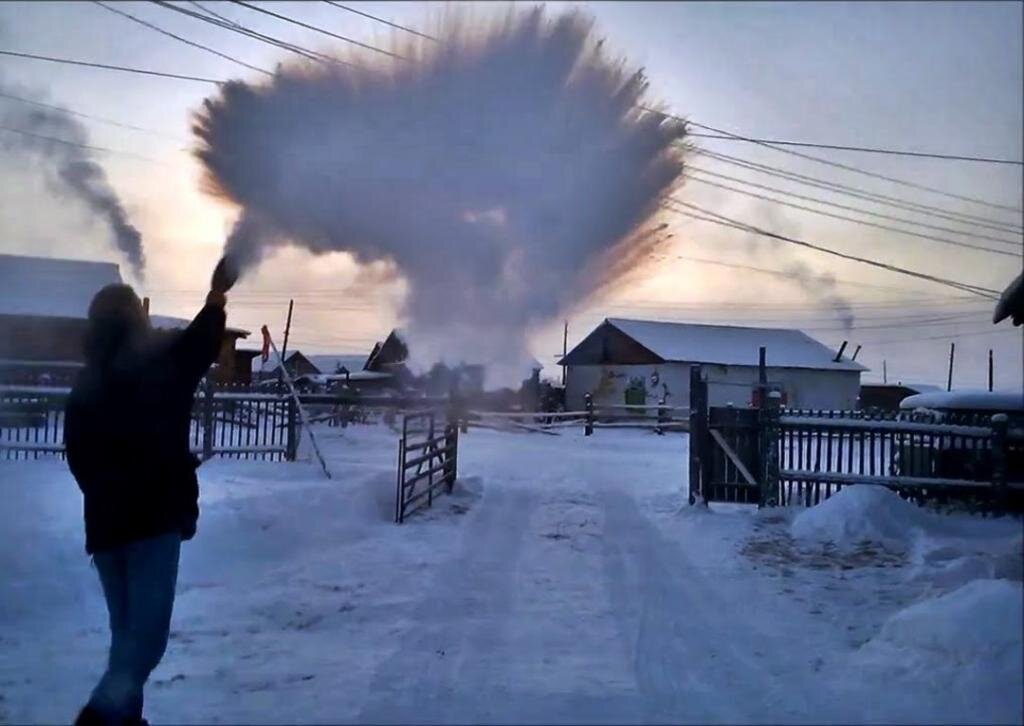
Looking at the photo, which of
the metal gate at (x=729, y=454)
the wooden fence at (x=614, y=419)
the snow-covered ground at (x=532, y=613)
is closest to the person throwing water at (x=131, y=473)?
the snow-covered ground at (x=532, y=613)

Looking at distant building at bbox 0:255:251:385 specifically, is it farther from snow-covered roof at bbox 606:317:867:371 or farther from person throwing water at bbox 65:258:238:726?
snow-covered roof at bbox 606:317:867:371

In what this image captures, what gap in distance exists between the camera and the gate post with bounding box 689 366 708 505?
36.1 ft

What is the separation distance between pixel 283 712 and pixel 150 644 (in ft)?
2.26

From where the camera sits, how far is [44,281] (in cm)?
821

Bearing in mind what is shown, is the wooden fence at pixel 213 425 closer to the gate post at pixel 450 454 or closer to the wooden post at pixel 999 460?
the gate post at pixel 450 454

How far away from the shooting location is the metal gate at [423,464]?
9336mm

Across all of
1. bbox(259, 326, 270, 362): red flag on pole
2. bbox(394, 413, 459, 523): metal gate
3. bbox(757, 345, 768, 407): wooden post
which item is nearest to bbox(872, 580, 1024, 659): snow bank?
bbox(394, 413, 459, 523): metal gate

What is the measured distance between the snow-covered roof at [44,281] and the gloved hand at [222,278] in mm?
2239

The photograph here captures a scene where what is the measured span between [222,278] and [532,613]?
9.73 feet

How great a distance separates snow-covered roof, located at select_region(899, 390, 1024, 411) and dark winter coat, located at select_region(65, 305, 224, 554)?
3.63m

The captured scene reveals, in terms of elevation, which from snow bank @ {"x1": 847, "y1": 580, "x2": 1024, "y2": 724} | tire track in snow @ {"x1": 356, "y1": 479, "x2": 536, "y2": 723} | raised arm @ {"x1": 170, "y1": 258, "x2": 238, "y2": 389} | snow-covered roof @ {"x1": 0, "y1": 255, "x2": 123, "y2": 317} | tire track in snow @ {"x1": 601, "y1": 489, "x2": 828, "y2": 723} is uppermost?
snow-covered roof @ {"x1": 0, "y1": 255, "x2": 123, "y2": 317}

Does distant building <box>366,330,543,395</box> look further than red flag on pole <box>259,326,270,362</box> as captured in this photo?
Yes

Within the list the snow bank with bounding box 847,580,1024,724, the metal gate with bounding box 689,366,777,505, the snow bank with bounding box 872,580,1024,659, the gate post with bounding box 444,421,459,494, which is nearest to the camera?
the snow bank with bounding box 847,580,1024,724

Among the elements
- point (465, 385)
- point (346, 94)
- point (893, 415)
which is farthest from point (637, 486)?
point (346, 94)
